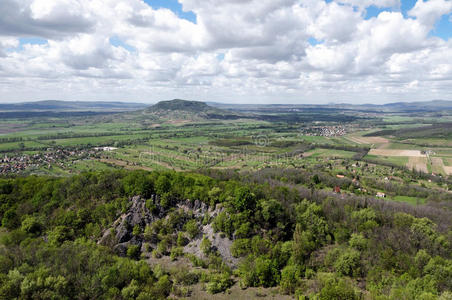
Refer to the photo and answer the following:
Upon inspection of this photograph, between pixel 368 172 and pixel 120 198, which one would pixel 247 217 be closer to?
pixel 120 198

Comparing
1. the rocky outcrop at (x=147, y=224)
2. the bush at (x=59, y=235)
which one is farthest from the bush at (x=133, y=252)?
the bush at (x=59, y=235)

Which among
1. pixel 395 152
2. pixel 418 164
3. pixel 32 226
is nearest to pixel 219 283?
pixel 32 226

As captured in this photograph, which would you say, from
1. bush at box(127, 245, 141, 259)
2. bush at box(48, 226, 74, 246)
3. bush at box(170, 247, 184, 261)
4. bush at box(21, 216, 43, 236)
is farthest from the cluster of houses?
bush at box(170, 247, 184, 261)

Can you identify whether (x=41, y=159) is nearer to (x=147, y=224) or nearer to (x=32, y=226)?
(x=32, y=226)

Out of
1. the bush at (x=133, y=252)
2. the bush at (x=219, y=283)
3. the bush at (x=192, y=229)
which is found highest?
the bush at (x=192, y=229)

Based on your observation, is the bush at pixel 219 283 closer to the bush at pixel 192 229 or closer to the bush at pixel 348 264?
the bush at pixel 192 229

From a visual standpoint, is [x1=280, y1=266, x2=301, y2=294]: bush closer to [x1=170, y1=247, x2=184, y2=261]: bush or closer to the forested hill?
the forested hill
